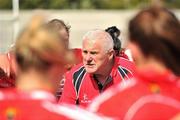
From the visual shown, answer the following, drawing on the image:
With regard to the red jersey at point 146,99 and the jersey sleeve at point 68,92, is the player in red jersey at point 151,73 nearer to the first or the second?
the red jersey at point 146,99

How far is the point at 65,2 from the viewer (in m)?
26.8

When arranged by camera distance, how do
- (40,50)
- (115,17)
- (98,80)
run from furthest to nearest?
(115,17) < (98,80) < (40,50)

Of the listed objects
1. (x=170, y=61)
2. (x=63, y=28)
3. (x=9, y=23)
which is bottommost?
(x=170, y=61)

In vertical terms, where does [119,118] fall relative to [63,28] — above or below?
below

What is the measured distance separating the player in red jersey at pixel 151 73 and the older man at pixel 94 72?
2.60 meters

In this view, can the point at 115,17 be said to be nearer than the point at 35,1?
No

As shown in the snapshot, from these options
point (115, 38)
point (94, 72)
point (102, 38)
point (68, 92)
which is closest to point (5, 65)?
point (68, 92)

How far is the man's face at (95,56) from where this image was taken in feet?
21.3

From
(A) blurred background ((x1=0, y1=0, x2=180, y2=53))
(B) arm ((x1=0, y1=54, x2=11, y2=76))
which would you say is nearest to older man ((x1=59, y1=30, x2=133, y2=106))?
(B) arm ((x1=0, y1=54, x2=11, y2=76))

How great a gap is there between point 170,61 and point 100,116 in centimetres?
46

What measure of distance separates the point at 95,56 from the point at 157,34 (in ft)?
10.2

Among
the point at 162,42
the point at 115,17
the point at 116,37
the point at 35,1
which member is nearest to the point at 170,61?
the point at 162,42

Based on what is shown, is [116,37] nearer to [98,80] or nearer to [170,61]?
[98,80]

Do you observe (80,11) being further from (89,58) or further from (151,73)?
(151,73)
